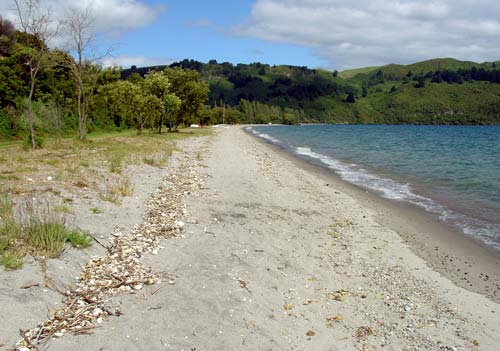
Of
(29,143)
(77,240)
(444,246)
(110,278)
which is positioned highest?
(29,143)

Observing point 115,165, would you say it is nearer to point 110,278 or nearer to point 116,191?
point 116,191

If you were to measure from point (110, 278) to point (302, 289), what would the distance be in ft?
12.0

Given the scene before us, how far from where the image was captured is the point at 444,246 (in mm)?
11180

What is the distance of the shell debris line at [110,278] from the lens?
5.41m

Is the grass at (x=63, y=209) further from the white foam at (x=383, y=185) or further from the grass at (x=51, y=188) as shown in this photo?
the white foam at (x=383, y=185)

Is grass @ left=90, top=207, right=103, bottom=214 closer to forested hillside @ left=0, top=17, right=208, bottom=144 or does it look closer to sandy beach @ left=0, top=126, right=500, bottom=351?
sandy beach @ left=0, top=126, right=500, bottom=351

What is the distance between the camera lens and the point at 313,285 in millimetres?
7734

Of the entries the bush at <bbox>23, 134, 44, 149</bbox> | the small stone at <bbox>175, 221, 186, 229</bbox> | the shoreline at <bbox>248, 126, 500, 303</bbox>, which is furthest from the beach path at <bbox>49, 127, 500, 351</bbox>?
the bush at <bbox>23, 134, 44, 149</bbox>

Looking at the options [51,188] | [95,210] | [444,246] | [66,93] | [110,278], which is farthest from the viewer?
[66,93]

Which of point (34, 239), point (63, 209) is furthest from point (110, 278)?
point (63, 209)

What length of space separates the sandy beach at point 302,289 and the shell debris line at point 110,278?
20 cm

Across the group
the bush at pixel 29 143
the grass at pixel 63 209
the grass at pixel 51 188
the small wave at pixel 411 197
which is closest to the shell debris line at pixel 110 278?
the grass at pixel 51 188

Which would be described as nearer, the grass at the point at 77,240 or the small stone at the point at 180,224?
the grass at the point at 77,240

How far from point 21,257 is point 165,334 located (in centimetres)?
335
